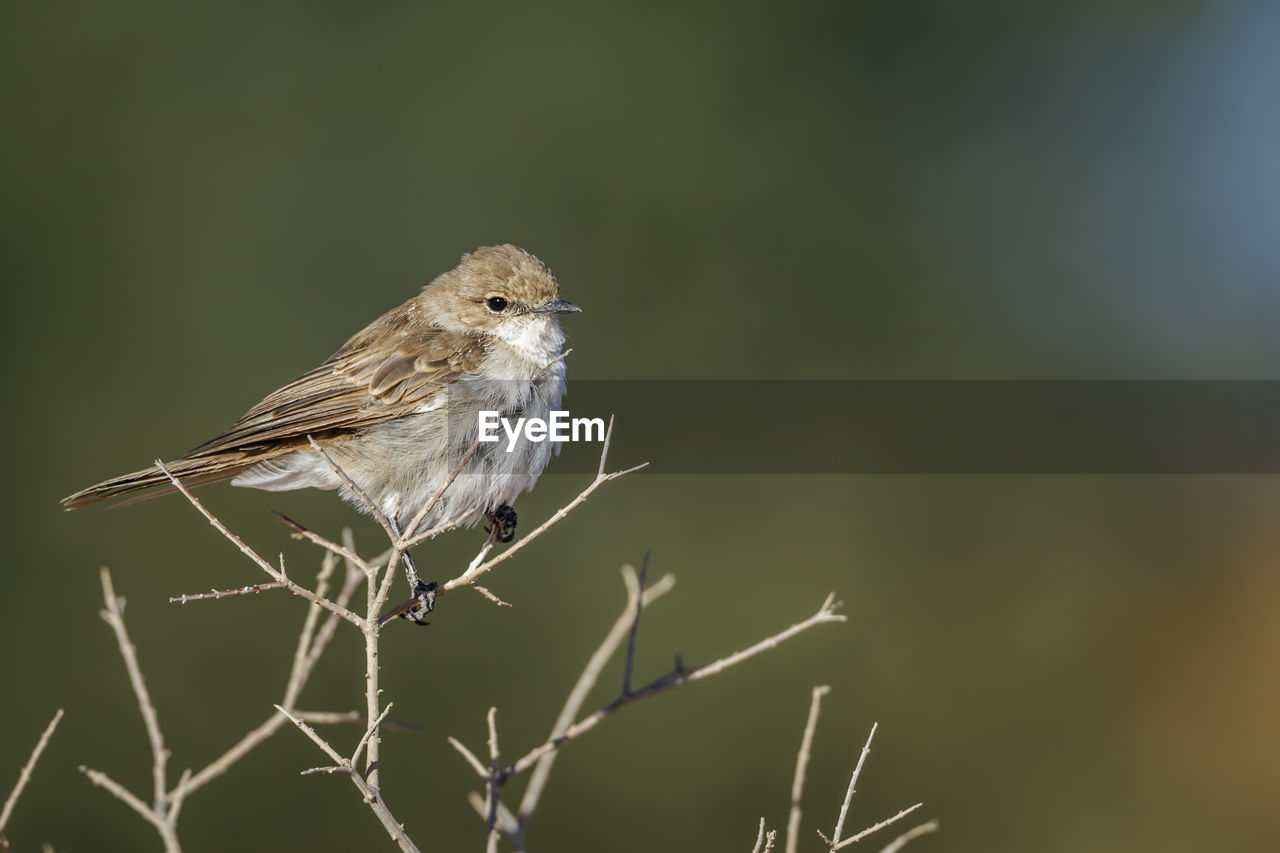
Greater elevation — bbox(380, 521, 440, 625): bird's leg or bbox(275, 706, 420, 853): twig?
bbox(380, 521, 440, 625): bird's leg

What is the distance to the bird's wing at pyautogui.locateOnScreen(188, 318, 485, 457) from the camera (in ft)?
13.5

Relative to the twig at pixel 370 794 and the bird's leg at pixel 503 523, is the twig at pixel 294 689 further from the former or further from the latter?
the bird's leg at pixel 503 523

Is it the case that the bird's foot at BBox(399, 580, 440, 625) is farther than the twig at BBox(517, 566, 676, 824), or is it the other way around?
the bird's foot at BBox(399, 580, 440, 625)

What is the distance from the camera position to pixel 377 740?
8.28ft

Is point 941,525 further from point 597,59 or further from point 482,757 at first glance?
point 597,59

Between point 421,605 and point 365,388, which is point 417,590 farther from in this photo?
point 365,388

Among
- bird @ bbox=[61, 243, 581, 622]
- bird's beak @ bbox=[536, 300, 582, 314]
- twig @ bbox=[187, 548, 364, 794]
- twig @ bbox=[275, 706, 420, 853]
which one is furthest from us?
bird's beak @ bbox=[536, 300, 582, 314]

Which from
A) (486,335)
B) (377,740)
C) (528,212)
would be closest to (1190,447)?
(528,212)

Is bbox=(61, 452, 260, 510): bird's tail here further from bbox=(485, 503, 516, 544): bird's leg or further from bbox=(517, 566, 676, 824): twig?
bbox=(517, 566, 676, 824): twig

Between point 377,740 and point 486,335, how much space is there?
220 cm

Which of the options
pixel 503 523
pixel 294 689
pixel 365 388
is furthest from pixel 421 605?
pixel 294 689

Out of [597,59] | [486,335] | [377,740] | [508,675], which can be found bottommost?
[377,740]

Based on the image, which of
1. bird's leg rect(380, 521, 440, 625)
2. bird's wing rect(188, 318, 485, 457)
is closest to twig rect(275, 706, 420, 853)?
bird's leg rect(380, 521, 440, 625)

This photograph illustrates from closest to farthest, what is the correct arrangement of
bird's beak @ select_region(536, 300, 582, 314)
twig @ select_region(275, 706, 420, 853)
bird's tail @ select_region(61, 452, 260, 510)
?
twig @ select_region(275, 706, 420, 853) → bird's tail @ select_region(61, 452, 260, 510) → bird's beak @ select_region(536, 300, 582, 314)
